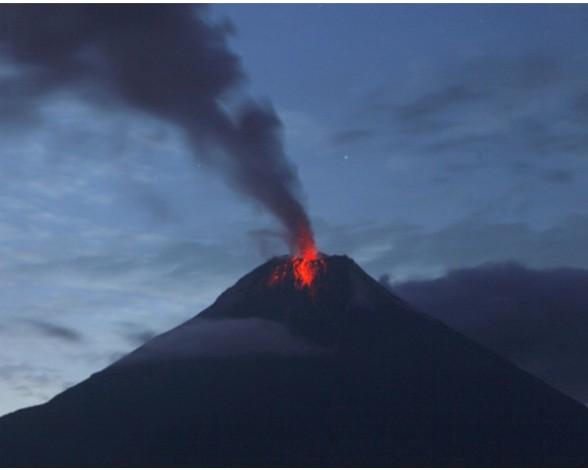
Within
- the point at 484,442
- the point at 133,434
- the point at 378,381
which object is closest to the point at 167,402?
the point at 133,434

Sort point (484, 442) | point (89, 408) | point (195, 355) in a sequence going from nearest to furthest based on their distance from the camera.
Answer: point (484, 442), point (89, 408), point (195, 355)

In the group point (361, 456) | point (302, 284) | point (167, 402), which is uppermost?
point (302, 284)

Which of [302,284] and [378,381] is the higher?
[302,284]

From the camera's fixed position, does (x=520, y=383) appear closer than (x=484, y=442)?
No

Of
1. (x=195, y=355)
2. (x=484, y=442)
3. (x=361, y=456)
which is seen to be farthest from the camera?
(x=195, y=355)

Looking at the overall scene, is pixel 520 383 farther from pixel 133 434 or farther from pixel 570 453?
pixel 133 434

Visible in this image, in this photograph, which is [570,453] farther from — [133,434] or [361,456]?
[133,434]

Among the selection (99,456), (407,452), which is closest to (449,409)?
(407,452)
